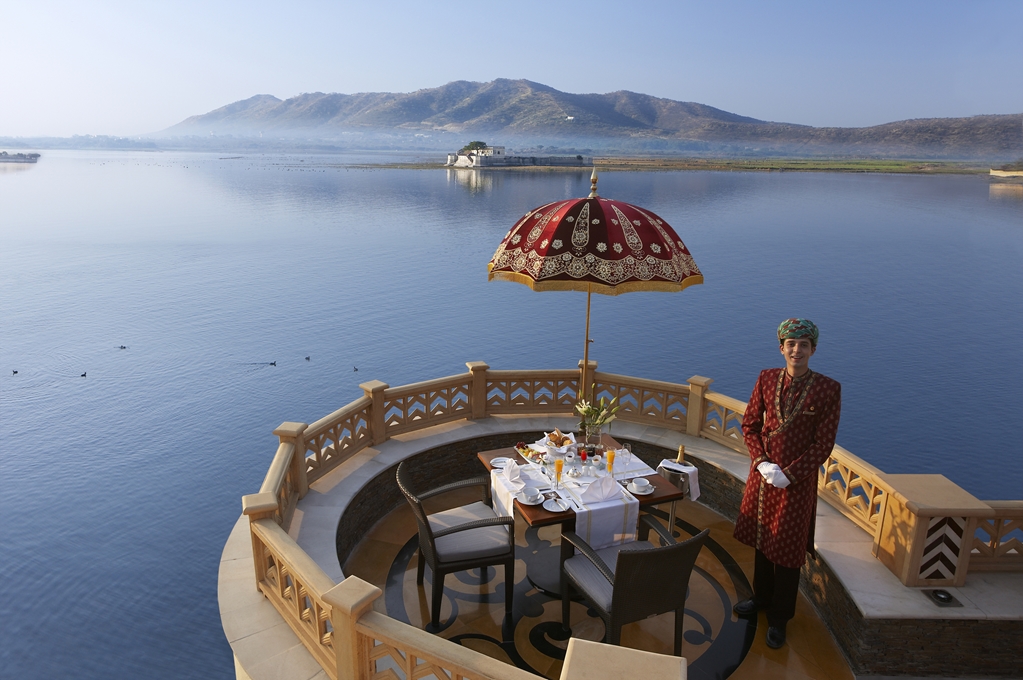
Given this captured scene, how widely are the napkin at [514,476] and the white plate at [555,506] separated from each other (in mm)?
331

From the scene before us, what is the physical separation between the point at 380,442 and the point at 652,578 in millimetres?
4806

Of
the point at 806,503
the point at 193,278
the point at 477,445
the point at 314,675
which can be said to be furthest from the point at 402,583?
the point at 193,278

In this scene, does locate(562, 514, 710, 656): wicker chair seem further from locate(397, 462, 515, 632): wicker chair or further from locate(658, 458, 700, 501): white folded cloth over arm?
locate(658, 458, 700, 501): white folded cloth over arm

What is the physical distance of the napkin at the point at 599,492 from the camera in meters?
6.32

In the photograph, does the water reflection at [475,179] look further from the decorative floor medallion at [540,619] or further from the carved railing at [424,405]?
the decorative floor medallion at [540,619]

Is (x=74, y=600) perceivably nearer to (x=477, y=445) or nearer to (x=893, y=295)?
(x=477, y=445)

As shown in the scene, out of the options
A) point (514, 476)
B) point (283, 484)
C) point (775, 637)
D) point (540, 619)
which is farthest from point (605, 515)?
point (283, 484)

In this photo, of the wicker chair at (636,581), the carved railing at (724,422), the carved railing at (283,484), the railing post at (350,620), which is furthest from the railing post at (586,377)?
the railing post at (350,620)

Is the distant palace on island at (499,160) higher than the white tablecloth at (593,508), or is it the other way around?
the distant palace on island at (499,160)

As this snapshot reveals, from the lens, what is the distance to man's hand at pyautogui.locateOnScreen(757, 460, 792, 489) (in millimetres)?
5719

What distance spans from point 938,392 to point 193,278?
117 feet

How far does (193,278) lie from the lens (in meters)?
36.8

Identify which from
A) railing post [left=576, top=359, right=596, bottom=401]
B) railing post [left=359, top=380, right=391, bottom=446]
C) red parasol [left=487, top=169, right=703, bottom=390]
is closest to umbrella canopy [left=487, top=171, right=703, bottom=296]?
red parasol [left=487, top=169, right=703, bottom=390]

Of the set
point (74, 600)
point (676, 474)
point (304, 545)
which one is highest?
point (676, 474)
